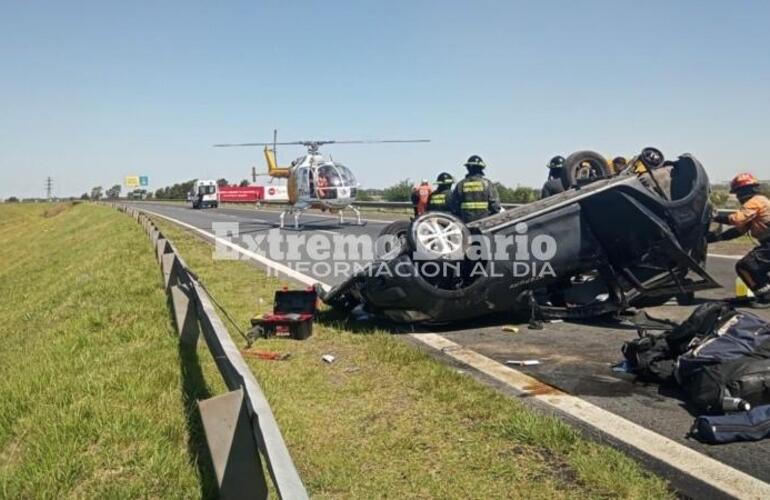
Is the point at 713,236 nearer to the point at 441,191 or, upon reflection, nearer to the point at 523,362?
the point at 523,362

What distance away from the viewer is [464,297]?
598cm

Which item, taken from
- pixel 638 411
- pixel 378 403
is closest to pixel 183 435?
pixel 378 403

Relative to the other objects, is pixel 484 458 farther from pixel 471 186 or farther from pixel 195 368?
pixel 471 186

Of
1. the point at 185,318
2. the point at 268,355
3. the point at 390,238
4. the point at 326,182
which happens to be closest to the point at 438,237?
the point at 390,238

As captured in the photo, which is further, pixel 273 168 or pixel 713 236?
pixel 273 168

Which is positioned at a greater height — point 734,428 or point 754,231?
point 754,231

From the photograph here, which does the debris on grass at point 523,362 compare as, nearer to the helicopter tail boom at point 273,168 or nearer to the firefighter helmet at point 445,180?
the firefighter helmet at point 445,180

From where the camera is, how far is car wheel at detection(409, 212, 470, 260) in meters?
5.86

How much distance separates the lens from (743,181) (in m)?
7.69

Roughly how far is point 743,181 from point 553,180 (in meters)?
2.63

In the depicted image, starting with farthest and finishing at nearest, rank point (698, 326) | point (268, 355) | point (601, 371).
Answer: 1. point (268, 355)
2. point (601, 371)
3. point (698, 326)

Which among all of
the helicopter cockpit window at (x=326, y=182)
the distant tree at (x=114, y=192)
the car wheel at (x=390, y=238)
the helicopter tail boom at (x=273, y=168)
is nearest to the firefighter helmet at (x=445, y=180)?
the car wheel at (x=390, y=238)

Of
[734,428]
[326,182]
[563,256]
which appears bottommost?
[734,428]

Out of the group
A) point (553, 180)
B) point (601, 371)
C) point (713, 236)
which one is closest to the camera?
point (601, 371)
